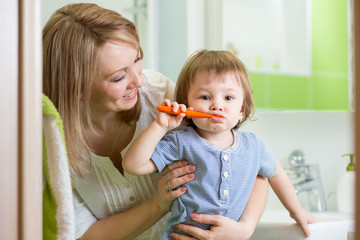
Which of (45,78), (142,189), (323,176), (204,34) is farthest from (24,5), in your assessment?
(323,176)

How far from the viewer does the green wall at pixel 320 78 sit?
1.42 metres

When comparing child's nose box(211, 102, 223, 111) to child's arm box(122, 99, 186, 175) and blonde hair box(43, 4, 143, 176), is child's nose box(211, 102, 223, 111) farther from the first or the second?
blonde hair box(43, 4, 143, 176)

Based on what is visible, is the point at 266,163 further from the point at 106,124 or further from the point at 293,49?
the point at 293,49

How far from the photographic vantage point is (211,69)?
82cm

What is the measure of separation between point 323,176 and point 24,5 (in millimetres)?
1131

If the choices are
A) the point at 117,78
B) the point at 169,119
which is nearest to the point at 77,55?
the point at 117,78

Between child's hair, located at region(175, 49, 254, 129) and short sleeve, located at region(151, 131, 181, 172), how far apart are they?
0.27ft

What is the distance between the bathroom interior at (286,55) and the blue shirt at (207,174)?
1.81 feet

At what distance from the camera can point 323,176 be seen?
1.41 metres

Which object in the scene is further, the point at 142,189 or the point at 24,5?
the point at 142,189

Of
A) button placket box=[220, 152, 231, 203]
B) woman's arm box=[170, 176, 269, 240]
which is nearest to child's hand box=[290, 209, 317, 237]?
woman's arm box=[170, 176, 269, 240]

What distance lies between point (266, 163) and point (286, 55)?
68 cm

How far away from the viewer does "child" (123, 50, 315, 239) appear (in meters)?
0.77

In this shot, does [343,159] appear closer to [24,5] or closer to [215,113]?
[215,113]
